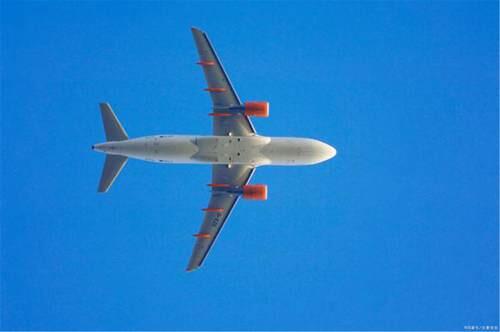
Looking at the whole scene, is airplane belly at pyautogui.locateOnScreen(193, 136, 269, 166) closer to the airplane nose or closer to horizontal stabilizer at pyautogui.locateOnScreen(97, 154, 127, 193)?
the airplane nose

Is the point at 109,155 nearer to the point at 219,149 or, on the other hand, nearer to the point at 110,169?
the point at 110,169

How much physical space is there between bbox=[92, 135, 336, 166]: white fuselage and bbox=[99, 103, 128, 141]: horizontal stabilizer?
2.99ft

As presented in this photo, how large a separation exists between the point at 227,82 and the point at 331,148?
A: 31.4ft

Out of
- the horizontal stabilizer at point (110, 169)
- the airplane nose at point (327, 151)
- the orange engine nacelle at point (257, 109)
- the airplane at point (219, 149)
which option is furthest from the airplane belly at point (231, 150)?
the horizontal stabilizer at point (110, 169)

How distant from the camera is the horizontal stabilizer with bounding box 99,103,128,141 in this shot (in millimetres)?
40156

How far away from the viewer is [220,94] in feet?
130

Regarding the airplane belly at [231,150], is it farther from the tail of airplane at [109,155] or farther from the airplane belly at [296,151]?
the tail of airplane at [109,155]

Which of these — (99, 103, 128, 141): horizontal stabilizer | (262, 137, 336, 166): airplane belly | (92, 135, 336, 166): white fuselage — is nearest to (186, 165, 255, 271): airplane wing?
(92, 135, 336, 166): white fuselage

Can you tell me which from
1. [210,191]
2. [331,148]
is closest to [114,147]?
[210,191]

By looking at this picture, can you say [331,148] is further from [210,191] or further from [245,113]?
[210,191]

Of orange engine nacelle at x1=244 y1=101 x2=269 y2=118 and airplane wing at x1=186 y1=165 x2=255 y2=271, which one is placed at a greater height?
orange engine nacelle at x1=244 y1=101 x2=269 y2=118

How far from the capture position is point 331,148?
39875 millimetres

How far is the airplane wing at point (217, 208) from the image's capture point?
40.2 meters

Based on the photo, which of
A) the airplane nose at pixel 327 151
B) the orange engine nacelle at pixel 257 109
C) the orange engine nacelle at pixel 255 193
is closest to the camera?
the orange engine nacelle at pixel 257 109
